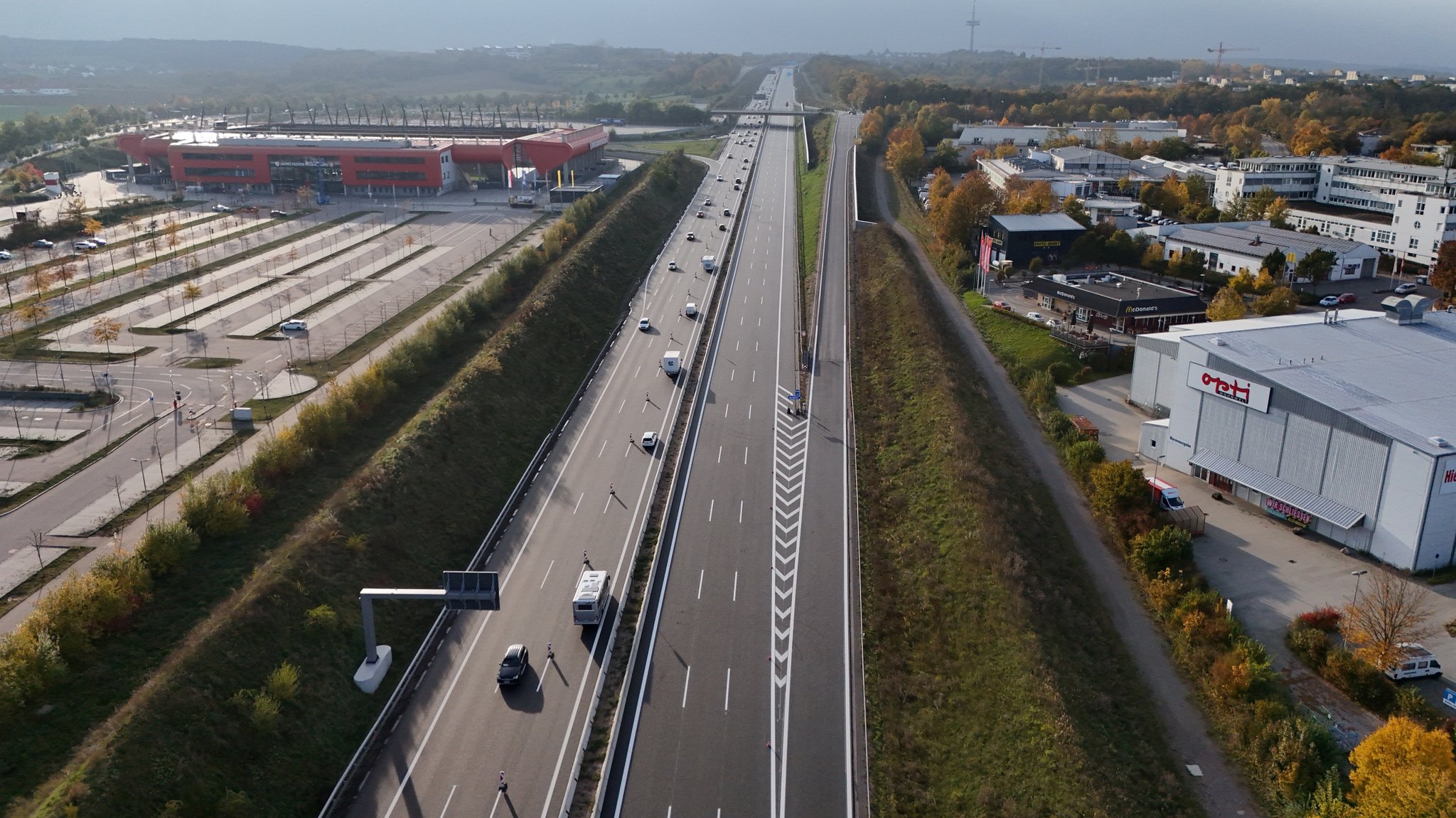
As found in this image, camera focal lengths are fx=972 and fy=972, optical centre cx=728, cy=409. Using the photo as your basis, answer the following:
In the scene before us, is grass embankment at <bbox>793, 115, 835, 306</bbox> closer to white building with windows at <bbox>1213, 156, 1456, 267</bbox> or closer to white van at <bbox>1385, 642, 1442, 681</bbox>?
white building with windows at <bbox>1213, 156, 1456, 267</bbox>

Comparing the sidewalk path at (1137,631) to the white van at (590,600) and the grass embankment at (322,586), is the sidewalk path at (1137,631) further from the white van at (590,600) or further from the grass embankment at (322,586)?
the grass embankment at (322,586)

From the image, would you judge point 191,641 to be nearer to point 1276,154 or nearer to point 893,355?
point 893,355

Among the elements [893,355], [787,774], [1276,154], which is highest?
[1276,154]

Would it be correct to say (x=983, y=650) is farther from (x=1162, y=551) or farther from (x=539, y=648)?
(x=539, y=648)

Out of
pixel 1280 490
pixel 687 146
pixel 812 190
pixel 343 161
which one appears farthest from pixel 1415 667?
pixel 687 146

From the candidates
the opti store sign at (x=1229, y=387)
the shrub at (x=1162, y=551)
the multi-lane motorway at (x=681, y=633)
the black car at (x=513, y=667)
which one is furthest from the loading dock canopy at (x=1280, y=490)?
the black car at (x=513, y=667)

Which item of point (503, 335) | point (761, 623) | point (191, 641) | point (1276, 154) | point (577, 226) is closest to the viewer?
point (191, 641)

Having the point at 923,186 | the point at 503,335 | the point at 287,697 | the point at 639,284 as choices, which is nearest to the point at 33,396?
the point at 503,335
